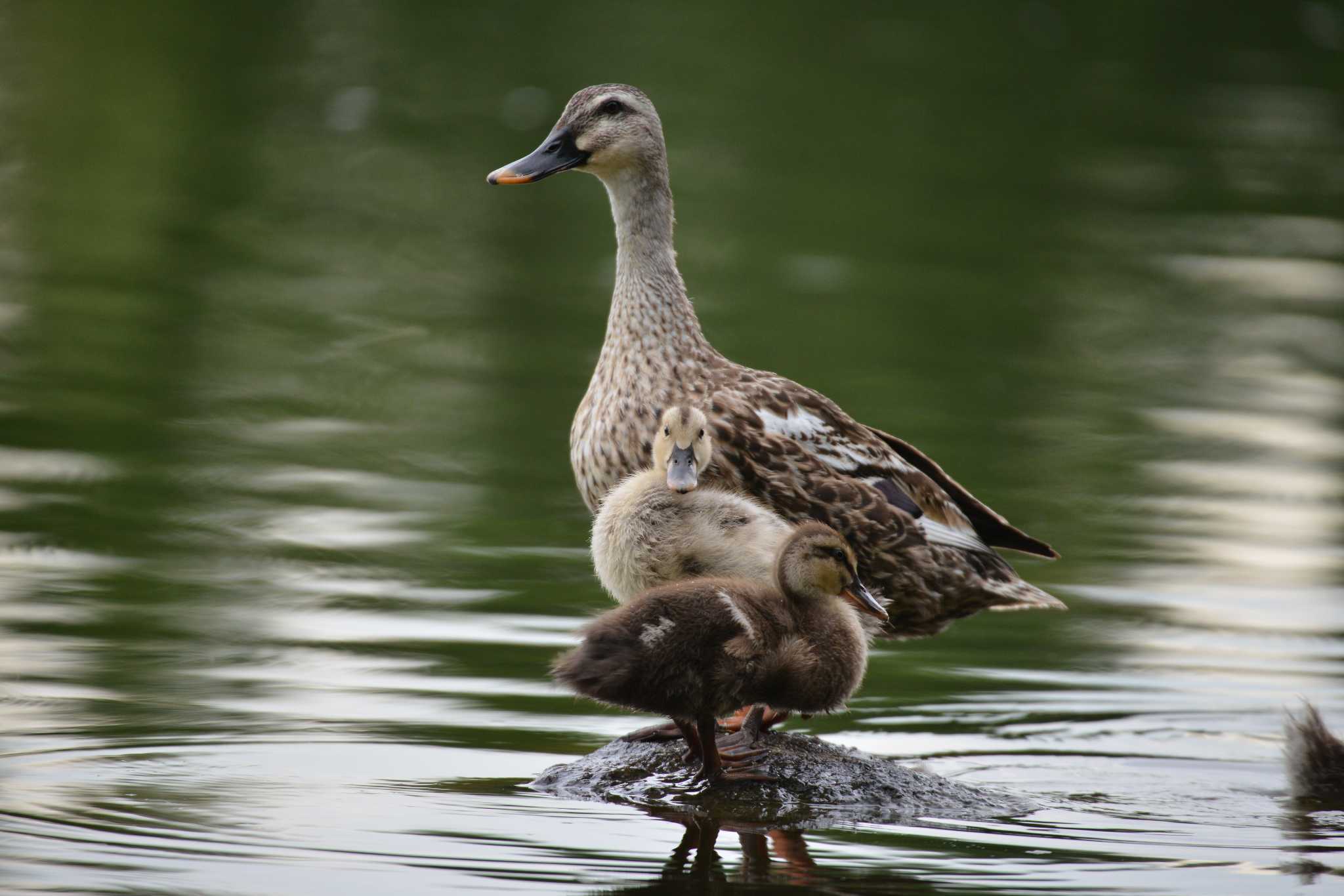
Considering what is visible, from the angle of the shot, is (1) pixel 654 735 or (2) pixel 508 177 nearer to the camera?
(1) pixel 654 735

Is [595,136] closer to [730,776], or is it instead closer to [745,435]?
[745,435]

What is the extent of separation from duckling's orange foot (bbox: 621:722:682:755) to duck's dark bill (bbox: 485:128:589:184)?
1738mm

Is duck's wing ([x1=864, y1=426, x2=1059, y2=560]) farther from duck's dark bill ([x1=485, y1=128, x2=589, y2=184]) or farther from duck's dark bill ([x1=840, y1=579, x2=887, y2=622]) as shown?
duck's dark bill ([x1=485, y1=128, x2=589, y2=184])

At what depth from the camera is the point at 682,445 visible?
5586 millimetres

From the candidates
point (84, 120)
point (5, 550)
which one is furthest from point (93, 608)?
point (84, 120)

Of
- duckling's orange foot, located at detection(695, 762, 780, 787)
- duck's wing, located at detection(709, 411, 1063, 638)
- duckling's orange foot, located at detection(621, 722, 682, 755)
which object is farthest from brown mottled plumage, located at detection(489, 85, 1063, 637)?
duckling's orange foot, located at detection(695, 762, 780, 787)

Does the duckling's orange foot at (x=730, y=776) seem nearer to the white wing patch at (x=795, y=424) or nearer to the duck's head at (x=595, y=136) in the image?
the white wing patch at (x=795, y=424)

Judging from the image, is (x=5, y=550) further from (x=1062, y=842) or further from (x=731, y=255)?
(x=731, y=255)

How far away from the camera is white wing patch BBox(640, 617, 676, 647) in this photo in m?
5.05

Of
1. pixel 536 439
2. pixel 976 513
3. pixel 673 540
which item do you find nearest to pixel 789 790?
pixel 673 540

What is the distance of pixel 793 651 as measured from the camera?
5.26 metres

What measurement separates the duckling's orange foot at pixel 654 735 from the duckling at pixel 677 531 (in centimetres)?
40

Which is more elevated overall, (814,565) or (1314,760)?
(814,565)

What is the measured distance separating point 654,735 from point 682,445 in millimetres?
796
